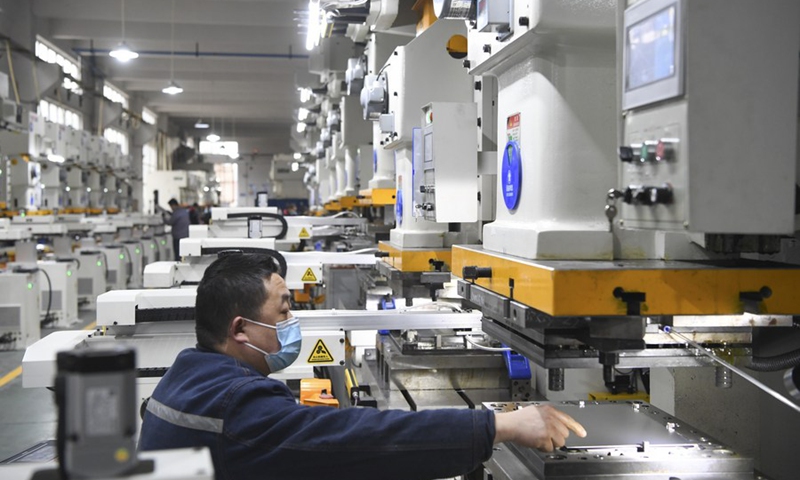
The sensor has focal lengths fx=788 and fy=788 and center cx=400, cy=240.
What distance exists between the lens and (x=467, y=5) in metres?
2.69

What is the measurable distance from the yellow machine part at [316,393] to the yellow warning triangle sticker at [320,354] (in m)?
0.11

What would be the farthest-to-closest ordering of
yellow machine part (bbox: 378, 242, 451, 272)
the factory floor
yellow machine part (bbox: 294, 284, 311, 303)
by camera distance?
yellow machine part (bbox: 294, 284, 311, 303) → the factory floor → yellow machine part (bbox: 378, 242, 451, 272)

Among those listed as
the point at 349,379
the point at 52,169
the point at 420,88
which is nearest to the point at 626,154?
the point at 349,379

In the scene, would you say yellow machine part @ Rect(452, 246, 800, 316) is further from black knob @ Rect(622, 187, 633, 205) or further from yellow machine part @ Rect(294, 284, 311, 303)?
yellow machine part @ Rect(294, 284, 311, 303)

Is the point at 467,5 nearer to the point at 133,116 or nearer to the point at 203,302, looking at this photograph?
the point at 203,302

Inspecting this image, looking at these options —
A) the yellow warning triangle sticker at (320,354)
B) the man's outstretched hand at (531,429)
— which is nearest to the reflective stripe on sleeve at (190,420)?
the man's outstretched hand at (531,429)

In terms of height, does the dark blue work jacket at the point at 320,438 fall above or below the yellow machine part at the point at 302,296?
above

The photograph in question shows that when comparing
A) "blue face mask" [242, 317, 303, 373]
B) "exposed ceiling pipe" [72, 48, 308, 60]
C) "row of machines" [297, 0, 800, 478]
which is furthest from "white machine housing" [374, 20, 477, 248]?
"exposed ceiling pipe" [72, 48, 308, 60]

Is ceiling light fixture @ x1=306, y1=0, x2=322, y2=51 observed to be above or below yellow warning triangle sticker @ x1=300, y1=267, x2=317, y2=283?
above

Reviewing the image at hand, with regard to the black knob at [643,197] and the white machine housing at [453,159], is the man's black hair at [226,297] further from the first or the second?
the white machine housing at [453,159]

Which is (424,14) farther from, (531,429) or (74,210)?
(74,210)

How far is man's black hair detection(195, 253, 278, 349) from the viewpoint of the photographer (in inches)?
86.3

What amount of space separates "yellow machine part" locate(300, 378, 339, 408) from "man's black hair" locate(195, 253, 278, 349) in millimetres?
903

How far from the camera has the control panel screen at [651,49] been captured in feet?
5.79
